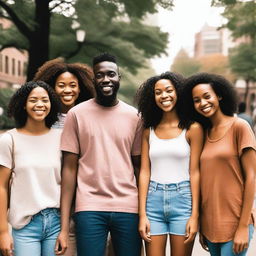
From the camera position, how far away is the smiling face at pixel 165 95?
3609 millimetres

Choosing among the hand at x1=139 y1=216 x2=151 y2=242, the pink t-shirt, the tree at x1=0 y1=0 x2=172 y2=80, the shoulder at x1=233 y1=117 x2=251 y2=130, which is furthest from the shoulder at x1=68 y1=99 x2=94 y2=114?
the tree at x1=0 y1=0 x2=172 y2=80

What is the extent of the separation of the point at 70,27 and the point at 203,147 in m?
14.2

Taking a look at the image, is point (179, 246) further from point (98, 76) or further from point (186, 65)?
point (186, 65)

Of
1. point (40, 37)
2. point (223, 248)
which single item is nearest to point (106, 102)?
point (223, 248)

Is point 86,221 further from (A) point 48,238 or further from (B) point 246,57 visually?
(B) point 246,57

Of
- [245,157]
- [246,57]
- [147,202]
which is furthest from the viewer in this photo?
[246,57]

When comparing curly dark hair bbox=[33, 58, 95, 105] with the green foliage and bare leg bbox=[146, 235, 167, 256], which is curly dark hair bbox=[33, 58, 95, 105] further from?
the green foliage

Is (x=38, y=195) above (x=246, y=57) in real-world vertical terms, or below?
below

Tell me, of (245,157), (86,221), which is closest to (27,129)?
(86,221)

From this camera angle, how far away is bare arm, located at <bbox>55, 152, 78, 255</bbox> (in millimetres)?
3379

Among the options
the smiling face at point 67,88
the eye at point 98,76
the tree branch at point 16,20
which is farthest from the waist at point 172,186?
the tree branch at point 16,20

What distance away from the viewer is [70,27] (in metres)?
16.9

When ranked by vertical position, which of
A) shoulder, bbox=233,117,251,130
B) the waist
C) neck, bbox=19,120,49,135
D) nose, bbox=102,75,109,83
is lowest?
the waist

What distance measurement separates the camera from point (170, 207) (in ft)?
11.3
